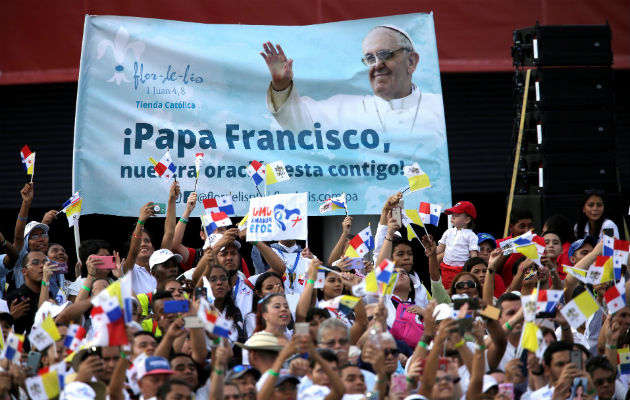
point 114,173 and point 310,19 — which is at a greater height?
point 310,19

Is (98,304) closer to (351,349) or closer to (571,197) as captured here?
(351,349)

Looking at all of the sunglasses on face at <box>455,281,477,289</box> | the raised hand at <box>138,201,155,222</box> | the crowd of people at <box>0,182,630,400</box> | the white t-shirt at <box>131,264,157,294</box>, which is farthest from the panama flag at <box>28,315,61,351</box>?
the sunglasses on face at <box>455,281,477,289</box>

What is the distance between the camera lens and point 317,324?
6.85m

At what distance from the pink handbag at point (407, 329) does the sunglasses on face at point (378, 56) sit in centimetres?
308

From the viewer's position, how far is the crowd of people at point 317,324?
5703mm

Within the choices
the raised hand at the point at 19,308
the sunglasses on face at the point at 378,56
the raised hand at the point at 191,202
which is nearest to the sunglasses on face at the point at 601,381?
the raised hand at the point at 191,202

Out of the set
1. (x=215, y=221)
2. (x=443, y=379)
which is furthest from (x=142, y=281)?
(x=443, y=379)

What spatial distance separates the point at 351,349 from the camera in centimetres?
643

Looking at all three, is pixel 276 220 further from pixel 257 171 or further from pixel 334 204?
pixel 334 204

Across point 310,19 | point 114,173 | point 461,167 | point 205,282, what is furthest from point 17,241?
point 461,167

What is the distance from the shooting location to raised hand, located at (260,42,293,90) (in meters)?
9.69

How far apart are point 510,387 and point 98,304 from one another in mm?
2245

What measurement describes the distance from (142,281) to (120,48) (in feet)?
8.75

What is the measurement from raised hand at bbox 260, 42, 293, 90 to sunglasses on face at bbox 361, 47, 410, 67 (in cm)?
69
